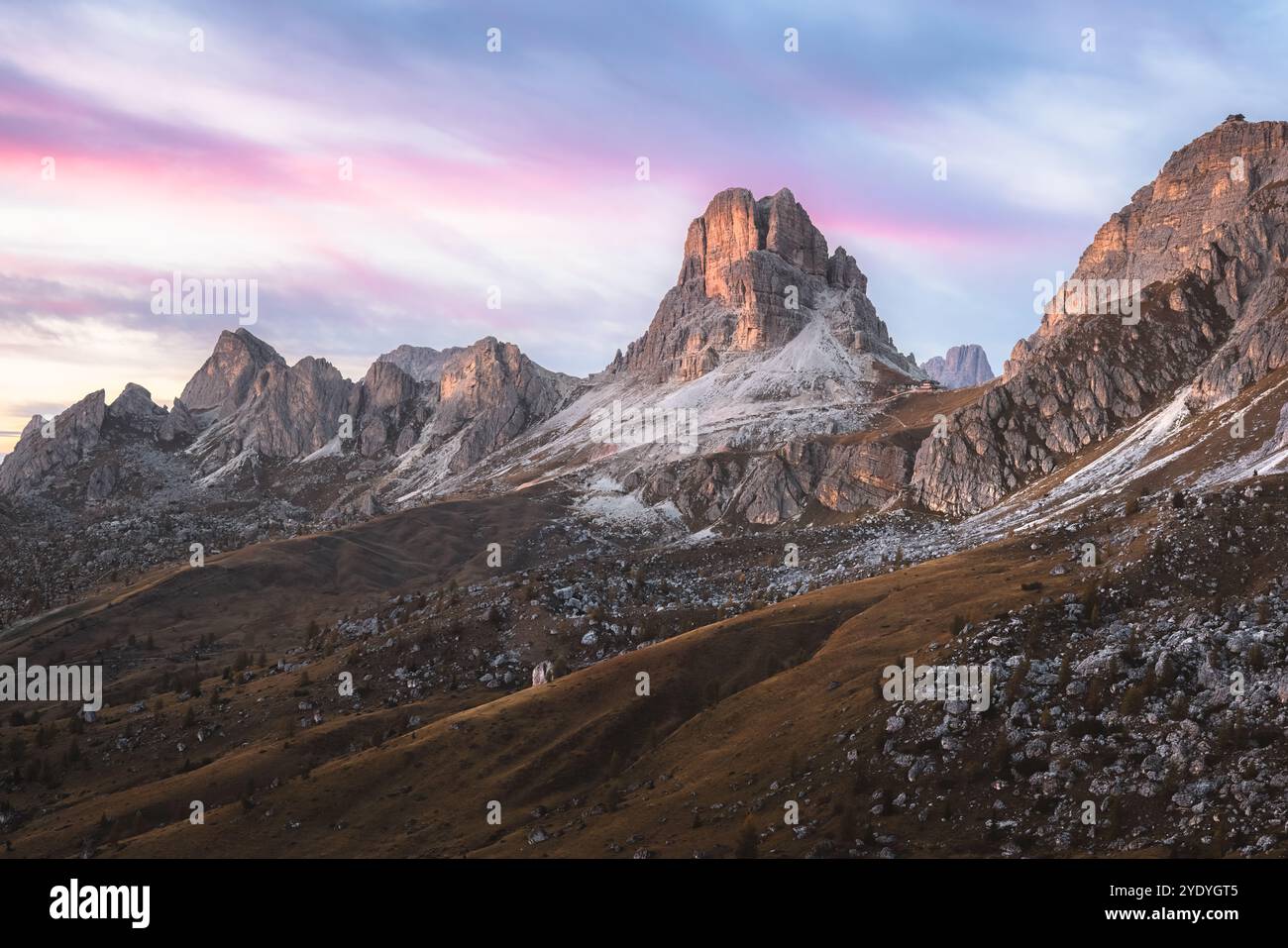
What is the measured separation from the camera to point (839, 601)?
121 metres

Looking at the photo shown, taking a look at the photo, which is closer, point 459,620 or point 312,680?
point 312,680

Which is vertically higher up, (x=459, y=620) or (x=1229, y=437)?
(x=1229, y=437)

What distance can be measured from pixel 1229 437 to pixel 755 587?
78071mm

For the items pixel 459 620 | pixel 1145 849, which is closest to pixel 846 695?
pixel 1145 849

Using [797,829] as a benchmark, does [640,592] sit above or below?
above

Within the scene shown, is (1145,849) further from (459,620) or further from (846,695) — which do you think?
(459,620)

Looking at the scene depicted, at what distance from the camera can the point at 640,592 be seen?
531 feet
